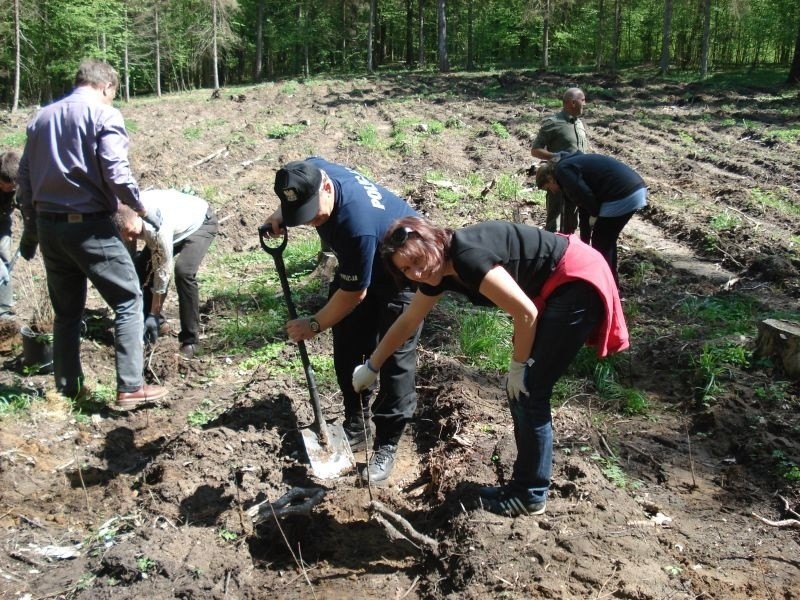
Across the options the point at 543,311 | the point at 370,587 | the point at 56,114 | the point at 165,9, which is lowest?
the point at 370,587

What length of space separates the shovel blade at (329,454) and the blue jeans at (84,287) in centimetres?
128

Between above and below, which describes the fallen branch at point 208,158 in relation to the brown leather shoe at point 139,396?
above

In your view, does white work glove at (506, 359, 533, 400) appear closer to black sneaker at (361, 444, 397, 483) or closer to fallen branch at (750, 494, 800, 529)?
black sneaker at (361, 444, 397, 483)

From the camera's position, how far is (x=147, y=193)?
504 cm

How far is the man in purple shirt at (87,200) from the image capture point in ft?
13.3

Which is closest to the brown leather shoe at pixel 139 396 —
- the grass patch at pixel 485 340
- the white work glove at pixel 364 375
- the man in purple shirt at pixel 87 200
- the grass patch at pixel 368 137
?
the man in purple shirt at pixel 87 200

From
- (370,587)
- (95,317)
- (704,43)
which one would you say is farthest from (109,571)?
(704,43)

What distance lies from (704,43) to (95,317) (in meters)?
25.5

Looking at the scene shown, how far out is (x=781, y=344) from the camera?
4816mm

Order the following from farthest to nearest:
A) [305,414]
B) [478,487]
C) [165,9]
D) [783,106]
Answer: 1. [165,9]
2. [783,106]
3. [305,414]
4. [478,487]

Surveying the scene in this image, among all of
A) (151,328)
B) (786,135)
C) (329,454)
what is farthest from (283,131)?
(329,454)

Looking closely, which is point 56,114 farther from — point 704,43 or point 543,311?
point 704,43

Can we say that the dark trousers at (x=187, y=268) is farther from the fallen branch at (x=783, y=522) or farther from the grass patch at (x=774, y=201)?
the grass patch at (x=774, y=201)

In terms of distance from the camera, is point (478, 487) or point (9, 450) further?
point (9, 450)
